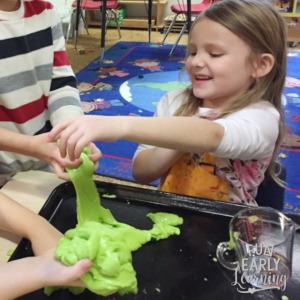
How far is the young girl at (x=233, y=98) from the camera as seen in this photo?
2.31ft

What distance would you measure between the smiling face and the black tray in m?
0.25

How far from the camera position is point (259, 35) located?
2.38ft

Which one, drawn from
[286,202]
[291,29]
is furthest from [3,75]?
[291,29]

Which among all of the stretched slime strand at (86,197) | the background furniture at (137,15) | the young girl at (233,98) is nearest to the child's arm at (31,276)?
the stretched slime strand at (86,197)

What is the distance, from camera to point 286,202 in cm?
146

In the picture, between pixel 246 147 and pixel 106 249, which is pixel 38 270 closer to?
pixel 106 249

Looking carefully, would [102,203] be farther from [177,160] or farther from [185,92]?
[185,92]

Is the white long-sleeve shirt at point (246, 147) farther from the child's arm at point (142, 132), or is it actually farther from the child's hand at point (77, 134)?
the child's hand at point (77, 134)

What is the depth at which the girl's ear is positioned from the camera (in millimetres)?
745

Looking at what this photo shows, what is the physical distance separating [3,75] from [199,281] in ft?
1.98

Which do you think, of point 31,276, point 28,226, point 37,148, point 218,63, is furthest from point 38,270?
point 218,63

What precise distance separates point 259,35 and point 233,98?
132 millimetres

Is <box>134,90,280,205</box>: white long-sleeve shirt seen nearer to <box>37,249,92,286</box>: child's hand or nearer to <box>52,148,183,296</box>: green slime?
<box>52,148,183,296</box>: green slime

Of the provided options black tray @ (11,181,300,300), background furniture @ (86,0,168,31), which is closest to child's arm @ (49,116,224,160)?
black tray @ (11,181,300,300)
